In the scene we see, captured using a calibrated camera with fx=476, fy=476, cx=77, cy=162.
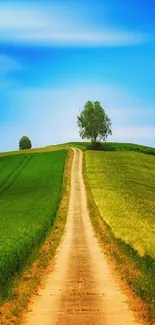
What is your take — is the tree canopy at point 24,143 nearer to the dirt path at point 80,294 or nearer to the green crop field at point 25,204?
the green crop field at point 25,204

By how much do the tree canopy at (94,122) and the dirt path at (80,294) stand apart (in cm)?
10354

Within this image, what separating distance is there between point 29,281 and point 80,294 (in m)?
3.22

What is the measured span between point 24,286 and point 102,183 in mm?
48436

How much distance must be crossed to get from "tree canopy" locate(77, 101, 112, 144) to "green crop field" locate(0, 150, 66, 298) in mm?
24187

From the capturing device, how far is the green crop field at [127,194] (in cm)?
3264

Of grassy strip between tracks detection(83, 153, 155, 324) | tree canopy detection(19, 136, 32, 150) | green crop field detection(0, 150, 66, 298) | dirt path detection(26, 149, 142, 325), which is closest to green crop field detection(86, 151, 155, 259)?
grassy strip between tracks detection(83, 153, 155, 324)

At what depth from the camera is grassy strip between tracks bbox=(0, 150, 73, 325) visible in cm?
1565

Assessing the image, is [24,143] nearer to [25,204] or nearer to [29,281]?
[25,204]

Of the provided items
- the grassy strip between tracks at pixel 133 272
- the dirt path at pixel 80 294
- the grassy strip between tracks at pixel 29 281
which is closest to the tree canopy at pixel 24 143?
the grassy strip between tracks at pixel 29 281

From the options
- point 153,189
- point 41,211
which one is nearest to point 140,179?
point 153,189

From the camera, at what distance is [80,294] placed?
59.9ft

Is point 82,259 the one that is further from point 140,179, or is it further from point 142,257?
point 140,179

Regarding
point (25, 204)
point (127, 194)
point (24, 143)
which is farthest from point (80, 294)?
point (24, 143)

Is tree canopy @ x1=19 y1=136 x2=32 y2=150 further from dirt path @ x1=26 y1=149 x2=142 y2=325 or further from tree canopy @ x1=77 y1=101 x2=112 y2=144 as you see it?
dirt path @ x1=26 y1=149 x2=142 y2=325
